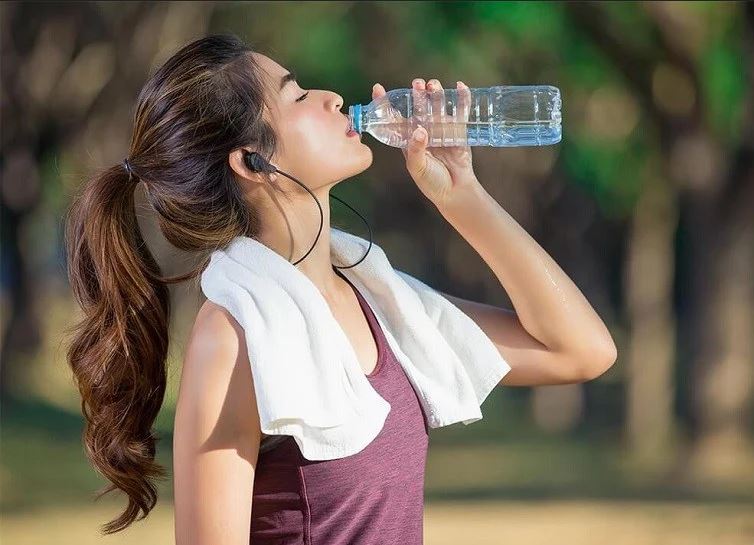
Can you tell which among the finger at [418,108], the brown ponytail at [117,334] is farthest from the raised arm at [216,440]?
the finger at [418,108]

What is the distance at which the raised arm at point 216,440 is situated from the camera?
1.31 meters

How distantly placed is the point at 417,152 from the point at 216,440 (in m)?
0.51

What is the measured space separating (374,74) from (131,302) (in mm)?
5550

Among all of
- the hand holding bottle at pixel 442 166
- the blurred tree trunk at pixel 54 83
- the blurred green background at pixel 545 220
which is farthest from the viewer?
the blurred tree trunk at pixel 54 83

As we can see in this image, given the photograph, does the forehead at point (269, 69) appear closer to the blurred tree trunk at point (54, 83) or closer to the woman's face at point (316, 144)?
the woman's face at point (316, 144)

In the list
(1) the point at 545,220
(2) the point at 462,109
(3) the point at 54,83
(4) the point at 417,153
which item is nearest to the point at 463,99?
(2) the point at 462,109

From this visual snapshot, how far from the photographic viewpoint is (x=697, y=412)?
5777mm

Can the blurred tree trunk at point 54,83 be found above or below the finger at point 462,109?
above

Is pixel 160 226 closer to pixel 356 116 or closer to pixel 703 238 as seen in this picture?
pixel 356 116

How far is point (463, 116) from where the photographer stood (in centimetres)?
173

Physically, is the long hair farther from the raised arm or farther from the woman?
the raised arm

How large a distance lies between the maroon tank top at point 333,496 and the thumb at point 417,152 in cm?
37

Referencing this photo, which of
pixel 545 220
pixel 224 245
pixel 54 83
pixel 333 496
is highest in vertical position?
pixel 54 83

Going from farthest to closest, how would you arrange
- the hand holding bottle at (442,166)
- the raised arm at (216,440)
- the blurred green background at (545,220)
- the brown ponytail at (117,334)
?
the blurred green background at (545,220)
the hand holding bottle at (442,166)
the brown ponytail at (117,334)
the raised arm at (216,440)
